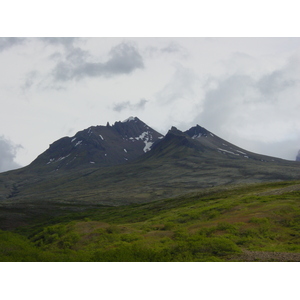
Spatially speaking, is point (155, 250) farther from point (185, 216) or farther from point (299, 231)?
point (185, 216)

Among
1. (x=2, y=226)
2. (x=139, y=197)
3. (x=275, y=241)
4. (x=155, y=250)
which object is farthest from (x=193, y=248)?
(x=139, y=197)

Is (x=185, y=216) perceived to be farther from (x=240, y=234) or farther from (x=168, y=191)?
(x=168, y=191)

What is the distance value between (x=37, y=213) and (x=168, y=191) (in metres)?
89.7

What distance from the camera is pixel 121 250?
93.1ft

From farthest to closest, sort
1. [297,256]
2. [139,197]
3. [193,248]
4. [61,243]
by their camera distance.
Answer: [139,197] → [61,243] → [193,248] → [297,256]

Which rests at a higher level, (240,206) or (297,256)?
(240,206)

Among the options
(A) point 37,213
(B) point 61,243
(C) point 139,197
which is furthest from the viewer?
(C) point 139,197

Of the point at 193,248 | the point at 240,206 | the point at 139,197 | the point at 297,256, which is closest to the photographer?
the point at 297,256

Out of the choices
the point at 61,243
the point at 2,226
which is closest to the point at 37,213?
the point at 2,226

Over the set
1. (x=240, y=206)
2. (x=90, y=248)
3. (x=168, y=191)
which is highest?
(x=168, y=191)

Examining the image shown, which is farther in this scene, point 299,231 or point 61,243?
point 61,243

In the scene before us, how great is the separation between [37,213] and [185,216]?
74.3m

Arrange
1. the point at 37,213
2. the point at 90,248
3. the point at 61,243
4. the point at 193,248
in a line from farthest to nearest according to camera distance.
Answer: the point at 37,213 < the point at 61,243 < the point at 90,248 < the point at 193,248

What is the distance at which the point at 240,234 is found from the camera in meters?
35.9
